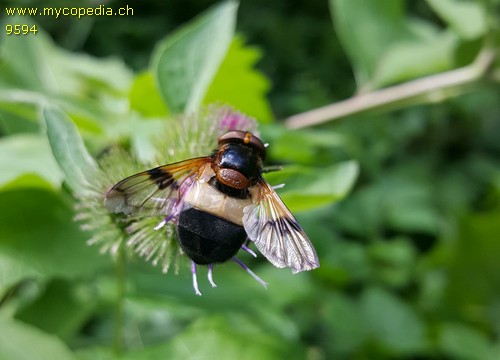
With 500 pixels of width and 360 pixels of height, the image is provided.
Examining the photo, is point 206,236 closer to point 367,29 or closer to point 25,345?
point 25,345

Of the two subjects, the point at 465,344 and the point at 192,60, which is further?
the point at 465,344

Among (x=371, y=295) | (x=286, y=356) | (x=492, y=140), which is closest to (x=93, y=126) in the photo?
(x=286, y=356)

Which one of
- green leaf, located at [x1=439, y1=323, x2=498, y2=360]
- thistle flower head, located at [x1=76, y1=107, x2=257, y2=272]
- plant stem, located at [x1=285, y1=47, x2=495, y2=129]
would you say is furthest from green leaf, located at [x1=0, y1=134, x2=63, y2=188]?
green leaf, located at [x1=439, y1=323, x2=498, y2=360]

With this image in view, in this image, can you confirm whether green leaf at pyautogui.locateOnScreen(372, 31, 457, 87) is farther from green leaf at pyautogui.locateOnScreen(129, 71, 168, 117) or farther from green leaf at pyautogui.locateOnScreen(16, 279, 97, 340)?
green leaf at pyautogui.locateOnScreen(16, 279, 97, 340)

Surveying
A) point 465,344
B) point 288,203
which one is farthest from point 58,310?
point 465,344

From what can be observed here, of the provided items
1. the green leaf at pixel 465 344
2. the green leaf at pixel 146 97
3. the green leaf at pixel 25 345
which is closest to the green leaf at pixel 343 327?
the green leaf at pixel 465 344

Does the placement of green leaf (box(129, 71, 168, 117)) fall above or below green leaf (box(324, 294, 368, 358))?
above

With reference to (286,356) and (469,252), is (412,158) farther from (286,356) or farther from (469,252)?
(286,356)
